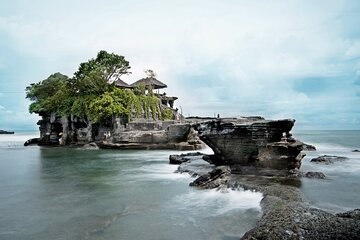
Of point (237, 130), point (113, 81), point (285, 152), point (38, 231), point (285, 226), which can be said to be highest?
point (113, 81)

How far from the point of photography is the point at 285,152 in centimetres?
1249

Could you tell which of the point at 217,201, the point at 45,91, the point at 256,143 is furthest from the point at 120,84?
the point at 217,201

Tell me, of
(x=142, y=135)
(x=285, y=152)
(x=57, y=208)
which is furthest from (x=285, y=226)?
(x=142, y=135)

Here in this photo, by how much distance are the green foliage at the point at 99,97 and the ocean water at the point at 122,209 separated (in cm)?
1685

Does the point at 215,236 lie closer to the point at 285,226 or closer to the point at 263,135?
the point at 285,226

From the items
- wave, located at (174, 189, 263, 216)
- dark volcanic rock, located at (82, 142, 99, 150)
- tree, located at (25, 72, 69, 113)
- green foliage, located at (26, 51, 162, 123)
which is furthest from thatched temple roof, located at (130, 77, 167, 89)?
wave, located at (174, 189, 263, 216)

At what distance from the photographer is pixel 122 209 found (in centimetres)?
838

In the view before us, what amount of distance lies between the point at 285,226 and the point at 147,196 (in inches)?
216

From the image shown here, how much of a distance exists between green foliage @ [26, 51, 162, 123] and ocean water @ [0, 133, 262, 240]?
55.3 feet

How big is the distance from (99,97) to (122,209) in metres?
24.0

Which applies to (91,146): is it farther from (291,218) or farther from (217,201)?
(291,218)

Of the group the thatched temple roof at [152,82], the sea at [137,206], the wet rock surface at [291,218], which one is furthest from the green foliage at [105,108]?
the wet rock surface at [291,218]

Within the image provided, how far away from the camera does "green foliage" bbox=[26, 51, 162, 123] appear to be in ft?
99.1

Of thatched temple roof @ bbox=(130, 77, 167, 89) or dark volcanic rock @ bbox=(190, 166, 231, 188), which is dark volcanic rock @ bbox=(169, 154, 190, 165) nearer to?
dark volcanic rock @ bbox=(190, 166, 231, 188)
